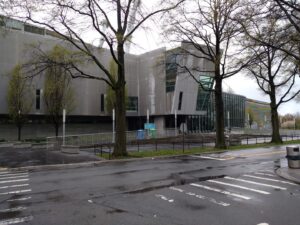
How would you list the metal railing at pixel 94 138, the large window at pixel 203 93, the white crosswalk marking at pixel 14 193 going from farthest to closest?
the large window at pixel 203 93 → the metal railing at pixel 94 138 → the white crosswalk marking at pixel 14 193

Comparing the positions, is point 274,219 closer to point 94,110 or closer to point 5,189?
point 5,189

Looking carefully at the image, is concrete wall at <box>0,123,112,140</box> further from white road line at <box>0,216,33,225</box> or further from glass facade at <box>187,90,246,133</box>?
white road line at <box>0,216,33,225</box>

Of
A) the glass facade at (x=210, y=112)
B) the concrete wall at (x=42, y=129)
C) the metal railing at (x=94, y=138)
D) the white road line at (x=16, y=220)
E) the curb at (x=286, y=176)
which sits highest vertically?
the glass facade at (x=210, y=112)

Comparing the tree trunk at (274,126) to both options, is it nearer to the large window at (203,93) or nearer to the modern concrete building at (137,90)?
the modern concrete building at (137,90)

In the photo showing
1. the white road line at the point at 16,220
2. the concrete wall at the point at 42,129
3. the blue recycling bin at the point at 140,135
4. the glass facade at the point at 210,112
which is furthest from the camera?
the glass facade at the point at 210,112

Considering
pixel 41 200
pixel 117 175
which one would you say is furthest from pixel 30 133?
pixel 41 200

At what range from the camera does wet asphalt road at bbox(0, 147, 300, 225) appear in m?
7.43

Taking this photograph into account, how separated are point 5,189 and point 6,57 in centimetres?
3871

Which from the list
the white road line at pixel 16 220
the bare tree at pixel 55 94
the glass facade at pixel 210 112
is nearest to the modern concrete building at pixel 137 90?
the glass facade at pixel 210 112

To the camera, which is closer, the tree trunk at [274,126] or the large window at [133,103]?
the tree trunk at [274,126]

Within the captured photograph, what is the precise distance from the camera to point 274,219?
7.40 meters

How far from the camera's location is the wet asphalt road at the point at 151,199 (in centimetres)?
743

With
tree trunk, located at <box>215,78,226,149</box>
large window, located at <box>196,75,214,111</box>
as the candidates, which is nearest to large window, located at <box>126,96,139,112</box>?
large window, located at <box>196,75,214,111</box>

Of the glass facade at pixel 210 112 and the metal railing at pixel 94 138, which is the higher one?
the glass facade at pixel 210 112
